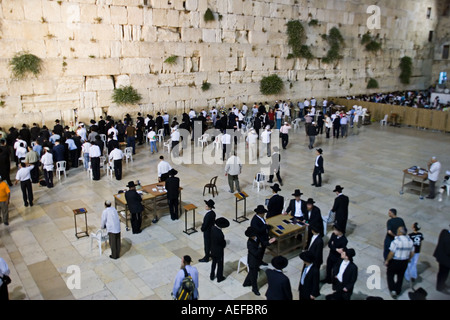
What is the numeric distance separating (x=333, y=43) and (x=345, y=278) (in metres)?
23.1

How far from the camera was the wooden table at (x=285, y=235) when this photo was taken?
7.94m

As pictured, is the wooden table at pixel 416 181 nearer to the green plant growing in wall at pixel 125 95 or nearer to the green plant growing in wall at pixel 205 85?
the green plant growing in wall at pixel 205 85

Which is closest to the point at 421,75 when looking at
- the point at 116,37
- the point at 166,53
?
the point at 166,53

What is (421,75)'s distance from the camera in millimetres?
33531

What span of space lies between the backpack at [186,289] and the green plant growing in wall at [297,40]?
69.1 feet

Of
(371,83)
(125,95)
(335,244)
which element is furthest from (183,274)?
(371,83)

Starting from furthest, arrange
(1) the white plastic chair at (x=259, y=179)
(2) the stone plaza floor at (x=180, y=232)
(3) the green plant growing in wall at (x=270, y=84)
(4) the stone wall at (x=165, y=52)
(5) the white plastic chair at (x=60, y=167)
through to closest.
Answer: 1. (3) the green plant growing in wall at (x=270, y=84)
2. (4) the stone wall at (x=165, y=52)
3. (5) the white plastic chair at (x=60, y=167)
4. (1) the white plastic chair at (x=259, y=179)
5. (2) the stone plaza floor at (x=180, y=232)

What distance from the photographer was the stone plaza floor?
7.38 meters

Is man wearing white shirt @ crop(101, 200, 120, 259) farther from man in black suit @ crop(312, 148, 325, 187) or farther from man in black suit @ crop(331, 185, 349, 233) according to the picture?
man in black suit @ crop(312, 148, 325, 187)

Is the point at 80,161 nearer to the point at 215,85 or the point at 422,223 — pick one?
the point at 215,85

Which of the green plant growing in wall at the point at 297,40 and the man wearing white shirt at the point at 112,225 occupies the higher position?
the green plant growing in wall at the point at 297,40

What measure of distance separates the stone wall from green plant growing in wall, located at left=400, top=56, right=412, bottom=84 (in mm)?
3653

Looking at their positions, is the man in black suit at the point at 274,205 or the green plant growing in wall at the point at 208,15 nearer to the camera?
the man in black suit at the point at 274,205

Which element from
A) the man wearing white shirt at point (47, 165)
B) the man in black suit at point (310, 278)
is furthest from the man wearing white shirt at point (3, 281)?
the man wearing white shirt at point (47, 165)
